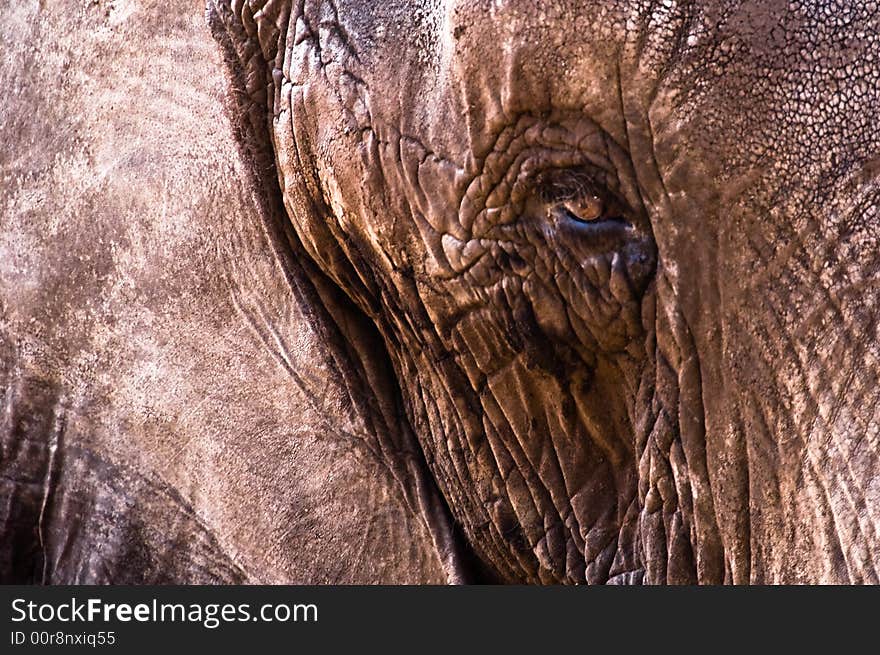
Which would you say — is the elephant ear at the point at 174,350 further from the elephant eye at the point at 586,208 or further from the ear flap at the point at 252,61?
the elephant eye at the point at 586,208

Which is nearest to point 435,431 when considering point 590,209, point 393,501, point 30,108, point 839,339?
point 393,501

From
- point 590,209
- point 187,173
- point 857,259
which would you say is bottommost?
point 857,259

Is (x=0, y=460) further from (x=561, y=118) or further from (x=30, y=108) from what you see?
(x=561, y=118)

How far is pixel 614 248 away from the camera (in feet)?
4.93

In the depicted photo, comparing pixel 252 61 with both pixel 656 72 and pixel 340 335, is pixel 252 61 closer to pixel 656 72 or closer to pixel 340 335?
pixel 340 335

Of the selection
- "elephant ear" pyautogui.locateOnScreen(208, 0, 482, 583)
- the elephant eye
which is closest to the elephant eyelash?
the elephant eye

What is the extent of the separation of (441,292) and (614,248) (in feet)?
0.66

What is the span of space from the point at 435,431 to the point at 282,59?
1.42 ft

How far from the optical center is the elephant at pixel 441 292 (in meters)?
1.41

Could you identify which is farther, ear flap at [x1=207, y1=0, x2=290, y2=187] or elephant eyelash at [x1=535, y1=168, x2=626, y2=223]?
ear flap at [x1=207, y1=0, x2=290, y2=187]

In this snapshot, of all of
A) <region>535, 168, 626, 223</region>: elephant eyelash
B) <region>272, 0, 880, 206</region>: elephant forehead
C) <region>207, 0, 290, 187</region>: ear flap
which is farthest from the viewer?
<region>207, 0, 290, 187</region>: ear flap

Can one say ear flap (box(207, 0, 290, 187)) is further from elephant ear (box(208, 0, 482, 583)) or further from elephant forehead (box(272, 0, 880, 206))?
elephant forehead (box(272, 0, 880, 206))

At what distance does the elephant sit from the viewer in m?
1.41

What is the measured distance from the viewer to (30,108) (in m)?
1.90
